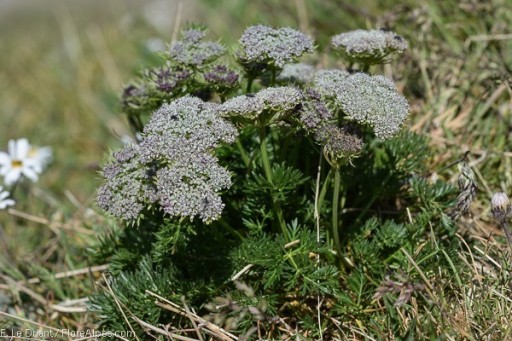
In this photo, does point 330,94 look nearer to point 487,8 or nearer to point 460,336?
point 460,336

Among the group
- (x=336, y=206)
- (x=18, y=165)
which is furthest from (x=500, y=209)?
(x=18, y=165)

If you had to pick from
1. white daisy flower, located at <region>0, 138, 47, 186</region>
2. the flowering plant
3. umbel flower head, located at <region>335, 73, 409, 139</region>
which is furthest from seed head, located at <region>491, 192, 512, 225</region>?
white daisy flower, located at <region>0, 138, 47, 186</region>

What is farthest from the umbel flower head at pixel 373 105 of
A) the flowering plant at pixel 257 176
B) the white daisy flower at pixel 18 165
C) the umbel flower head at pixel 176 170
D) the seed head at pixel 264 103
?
the white daisy flower at pixel 18 165

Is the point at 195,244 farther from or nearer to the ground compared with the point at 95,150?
farther from the ground

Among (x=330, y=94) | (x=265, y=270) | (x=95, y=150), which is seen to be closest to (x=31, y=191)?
(x=95, y=150)

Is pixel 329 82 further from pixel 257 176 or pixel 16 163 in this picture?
Answer: pixel 16 163

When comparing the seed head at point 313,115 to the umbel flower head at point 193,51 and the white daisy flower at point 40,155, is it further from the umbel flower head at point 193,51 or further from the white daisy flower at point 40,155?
the white daisy flower at point 40,155
